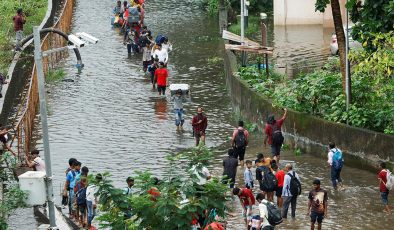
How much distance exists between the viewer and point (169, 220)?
59.2 feet

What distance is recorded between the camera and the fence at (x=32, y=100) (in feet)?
92.0

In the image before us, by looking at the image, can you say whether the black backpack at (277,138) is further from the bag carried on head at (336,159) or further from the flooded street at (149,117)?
the bag carried on head at (336,159)

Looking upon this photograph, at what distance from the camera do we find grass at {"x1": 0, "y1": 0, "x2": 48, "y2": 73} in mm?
38688

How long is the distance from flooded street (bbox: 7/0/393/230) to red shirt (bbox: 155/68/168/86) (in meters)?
0.50

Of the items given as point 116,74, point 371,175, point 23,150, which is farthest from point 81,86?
point 371,175

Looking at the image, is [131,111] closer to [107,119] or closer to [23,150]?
[107,119]

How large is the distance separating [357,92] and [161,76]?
710 cm

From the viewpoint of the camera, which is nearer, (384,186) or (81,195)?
(81,195)

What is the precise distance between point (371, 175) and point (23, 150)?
817 centimetres

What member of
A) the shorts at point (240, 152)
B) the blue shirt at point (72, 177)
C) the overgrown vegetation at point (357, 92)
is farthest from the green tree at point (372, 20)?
the blue shirt at point (72, 177)

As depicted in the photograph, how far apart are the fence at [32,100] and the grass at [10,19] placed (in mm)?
1185

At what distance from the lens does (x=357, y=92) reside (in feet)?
93.8

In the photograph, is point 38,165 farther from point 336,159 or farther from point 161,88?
point 161,88

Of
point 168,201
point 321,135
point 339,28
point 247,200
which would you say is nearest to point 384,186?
point 247,200
